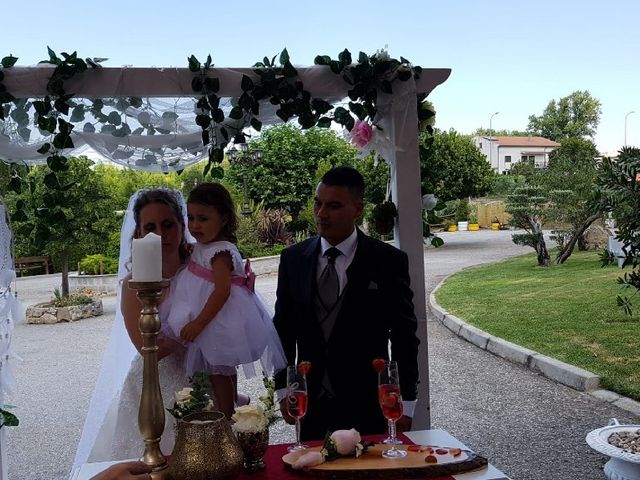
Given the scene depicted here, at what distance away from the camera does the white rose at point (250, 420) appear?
81.2 inches

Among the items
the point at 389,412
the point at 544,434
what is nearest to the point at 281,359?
the point at 389,412

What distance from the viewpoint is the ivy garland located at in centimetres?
310

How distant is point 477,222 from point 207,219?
33.1 m

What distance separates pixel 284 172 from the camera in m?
23.9

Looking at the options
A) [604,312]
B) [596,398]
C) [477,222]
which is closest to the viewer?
[596,398]

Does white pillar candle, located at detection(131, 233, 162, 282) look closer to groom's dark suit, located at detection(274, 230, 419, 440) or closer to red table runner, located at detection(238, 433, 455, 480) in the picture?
red table runner, located at detection(238, 433, 455, 480)

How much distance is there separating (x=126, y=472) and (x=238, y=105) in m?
1.86

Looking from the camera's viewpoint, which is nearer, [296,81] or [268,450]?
[268,450]

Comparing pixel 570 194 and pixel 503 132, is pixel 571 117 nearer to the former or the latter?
pixel 503 132

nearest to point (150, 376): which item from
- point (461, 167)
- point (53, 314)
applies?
point (53, 314)

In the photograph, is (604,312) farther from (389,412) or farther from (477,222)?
(477,222)

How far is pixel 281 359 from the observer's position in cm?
306

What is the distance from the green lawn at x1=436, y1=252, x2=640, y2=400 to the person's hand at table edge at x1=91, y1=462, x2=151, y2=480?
5.31 m

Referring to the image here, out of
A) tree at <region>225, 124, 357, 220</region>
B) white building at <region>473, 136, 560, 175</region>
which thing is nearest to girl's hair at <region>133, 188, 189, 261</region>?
tree at <region>225, 124, 357, 220</region>
